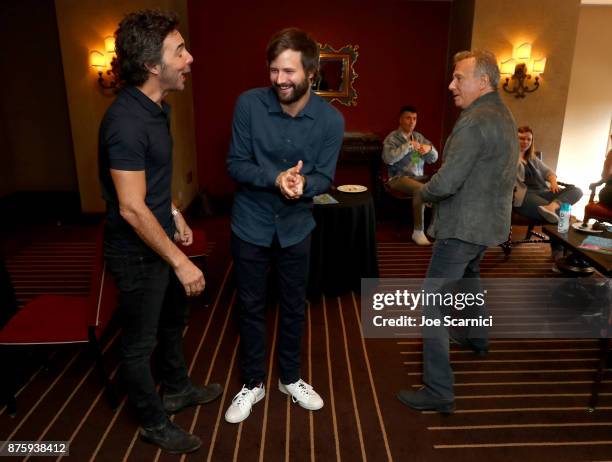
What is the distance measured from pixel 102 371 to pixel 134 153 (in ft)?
4.06

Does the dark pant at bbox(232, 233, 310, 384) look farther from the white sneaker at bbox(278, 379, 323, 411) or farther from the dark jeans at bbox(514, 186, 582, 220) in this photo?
the dark jeans at bbox(514, 186, 582, 220)

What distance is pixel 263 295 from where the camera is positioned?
215 cm

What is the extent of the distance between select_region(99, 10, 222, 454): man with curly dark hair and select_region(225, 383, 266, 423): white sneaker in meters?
0.21

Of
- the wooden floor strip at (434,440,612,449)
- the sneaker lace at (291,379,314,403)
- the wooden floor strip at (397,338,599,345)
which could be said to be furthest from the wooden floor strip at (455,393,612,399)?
the sneaker lace at (291,379,314,403)

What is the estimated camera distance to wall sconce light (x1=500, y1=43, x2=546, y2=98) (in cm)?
523

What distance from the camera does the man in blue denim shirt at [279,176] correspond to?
1.83 m

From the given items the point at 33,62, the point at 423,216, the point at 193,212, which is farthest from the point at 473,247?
the point at 33,62

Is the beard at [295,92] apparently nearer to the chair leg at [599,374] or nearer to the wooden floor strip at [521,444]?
the wooden floor strip at [521,444]

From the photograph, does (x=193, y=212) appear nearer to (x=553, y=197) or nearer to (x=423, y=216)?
(x=423, y=216)

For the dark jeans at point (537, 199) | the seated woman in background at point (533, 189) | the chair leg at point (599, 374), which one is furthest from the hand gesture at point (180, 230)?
the dark jeans at point (537, 199)

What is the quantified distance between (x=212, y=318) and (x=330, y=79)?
13.3ft

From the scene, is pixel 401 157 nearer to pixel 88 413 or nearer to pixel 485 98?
pixel 485 98

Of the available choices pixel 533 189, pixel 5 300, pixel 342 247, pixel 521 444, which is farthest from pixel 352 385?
pixel 533 189

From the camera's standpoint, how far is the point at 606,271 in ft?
7.78
